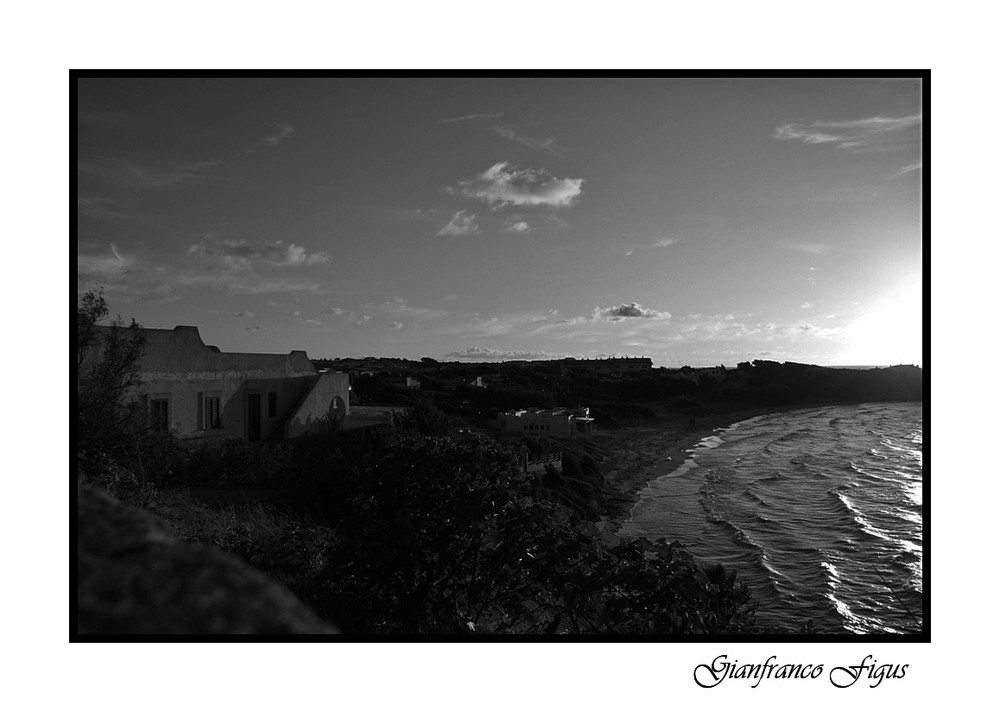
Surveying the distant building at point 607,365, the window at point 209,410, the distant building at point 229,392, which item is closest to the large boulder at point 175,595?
the distant building at point 229,392

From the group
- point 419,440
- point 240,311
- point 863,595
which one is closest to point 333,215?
point 240,311

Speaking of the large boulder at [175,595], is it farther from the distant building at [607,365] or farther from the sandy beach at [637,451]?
the sandy beach at [637,451]

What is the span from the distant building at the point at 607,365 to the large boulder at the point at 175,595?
378cm

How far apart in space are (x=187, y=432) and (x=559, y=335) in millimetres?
2866

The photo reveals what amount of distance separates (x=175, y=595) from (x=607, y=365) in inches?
156

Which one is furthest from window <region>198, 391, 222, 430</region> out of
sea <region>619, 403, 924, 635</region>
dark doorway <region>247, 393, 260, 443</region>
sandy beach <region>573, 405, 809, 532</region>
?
sea <region>619, 403, 924, 635</region>

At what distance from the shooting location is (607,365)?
14.6ft

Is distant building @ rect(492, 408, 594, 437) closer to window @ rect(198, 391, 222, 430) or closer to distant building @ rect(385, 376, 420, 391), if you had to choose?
distant building @ rect(385, 376, 420, 391)

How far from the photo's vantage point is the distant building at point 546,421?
486 cm

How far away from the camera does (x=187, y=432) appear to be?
15.3 feet

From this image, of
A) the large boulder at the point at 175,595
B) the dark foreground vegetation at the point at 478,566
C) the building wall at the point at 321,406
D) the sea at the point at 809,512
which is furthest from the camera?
the building wall at the point at 321,406

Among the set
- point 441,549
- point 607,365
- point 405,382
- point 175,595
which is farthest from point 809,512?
point 175,595

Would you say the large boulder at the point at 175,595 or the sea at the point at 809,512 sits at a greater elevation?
the large boulder at the point at 175,595
